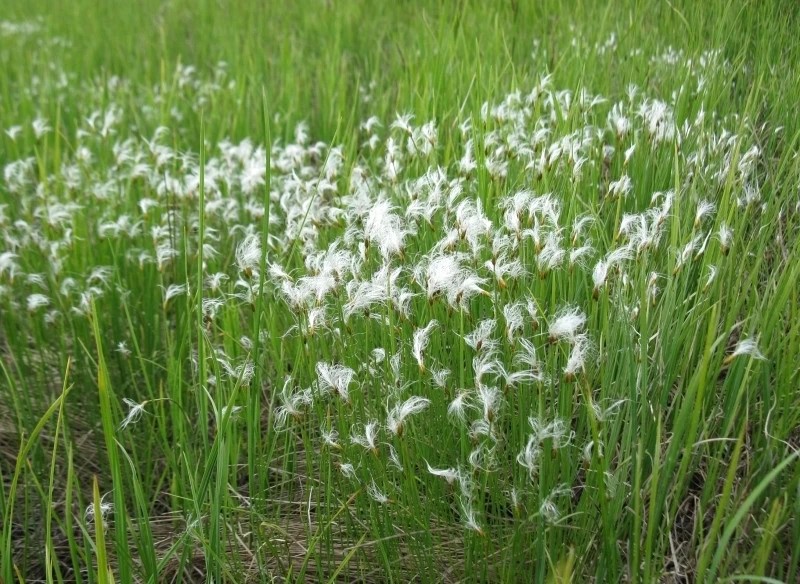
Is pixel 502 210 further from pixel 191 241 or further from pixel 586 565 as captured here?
pixel 191 241

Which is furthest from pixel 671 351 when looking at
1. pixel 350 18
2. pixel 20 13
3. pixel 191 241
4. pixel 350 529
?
pixel 20 13

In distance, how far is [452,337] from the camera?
5.85 ft

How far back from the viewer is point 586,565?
1.50 m

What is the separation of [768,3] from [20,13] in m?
7.20

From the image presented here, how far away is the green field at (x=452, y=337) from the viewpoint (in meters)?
1.47

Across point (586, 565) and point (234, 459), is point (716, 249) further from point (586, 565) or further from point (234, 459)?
point (234, 459)

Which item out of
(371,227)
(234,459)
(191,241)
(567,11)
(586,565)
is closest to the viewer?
(586,565)

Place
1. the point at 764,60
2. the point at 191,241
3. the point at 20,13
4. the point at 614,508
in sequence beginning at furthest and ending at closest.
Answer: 1. the point at 20,13
2. the point at 191,241
3. the point at 764,60
4. the point at 614,508

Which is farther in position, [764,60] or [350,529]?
[764,60]

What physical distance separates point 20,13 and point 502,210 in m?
7.32

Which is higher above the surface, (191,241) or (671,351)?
(671,351)

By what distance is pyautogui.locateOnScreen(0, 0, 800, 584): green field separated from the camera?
147cm

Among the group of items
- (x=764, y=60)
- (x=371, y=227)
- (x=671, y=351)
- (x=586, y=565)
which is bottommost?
(x=586, y=565)

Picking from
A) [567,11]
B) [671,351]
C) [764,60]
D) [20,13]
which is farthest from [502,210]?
[20,13]
